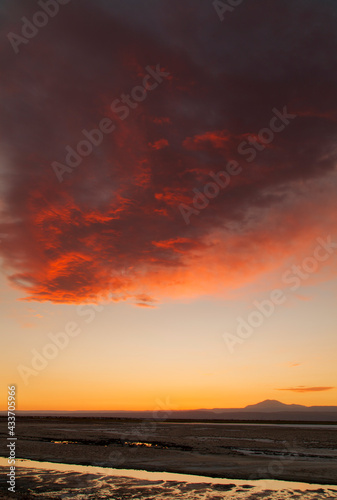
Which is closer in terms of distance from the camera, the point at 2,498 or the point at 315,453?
the point at 2,498

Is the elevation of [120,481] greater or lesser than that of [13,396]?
lesser

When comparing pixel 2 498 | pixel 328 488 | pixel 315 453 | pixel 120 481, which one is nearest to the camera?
pixel 2 498

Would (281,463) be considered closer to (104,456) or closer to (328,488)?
(328,488)

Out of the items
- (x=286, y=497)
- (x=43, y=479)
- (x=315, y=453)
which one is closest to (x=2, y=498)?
(x=43, y=479)

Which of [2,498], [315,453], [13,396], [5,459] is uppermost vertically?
[13,396]

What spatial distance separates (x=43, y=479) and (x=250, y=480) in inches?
403

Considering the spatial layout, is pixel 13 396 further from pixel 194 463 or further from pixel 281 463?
pixel 281 463

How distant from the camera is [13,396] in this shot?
72.8 feet

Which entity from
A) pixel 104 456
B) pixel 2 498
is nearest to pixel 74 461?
pixel 104 456

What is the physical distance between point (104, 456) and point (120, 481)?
10298 mm

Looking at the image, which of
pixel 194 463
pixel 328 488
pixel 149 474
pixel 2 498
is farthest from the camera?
pixel 194 463

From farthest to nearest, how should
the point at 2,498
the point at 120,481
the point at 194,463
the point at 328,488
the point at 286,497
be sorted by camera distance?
the point at 194,463
the point at 120,481
the point at 328,488
the point at 286,497
the point at 2,498

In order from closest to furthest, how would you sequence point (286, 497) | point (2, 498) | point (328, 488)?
point (2, 498) → point (286, 497) → point (328, 488)

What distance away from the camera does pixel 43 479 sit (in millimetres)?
19266
